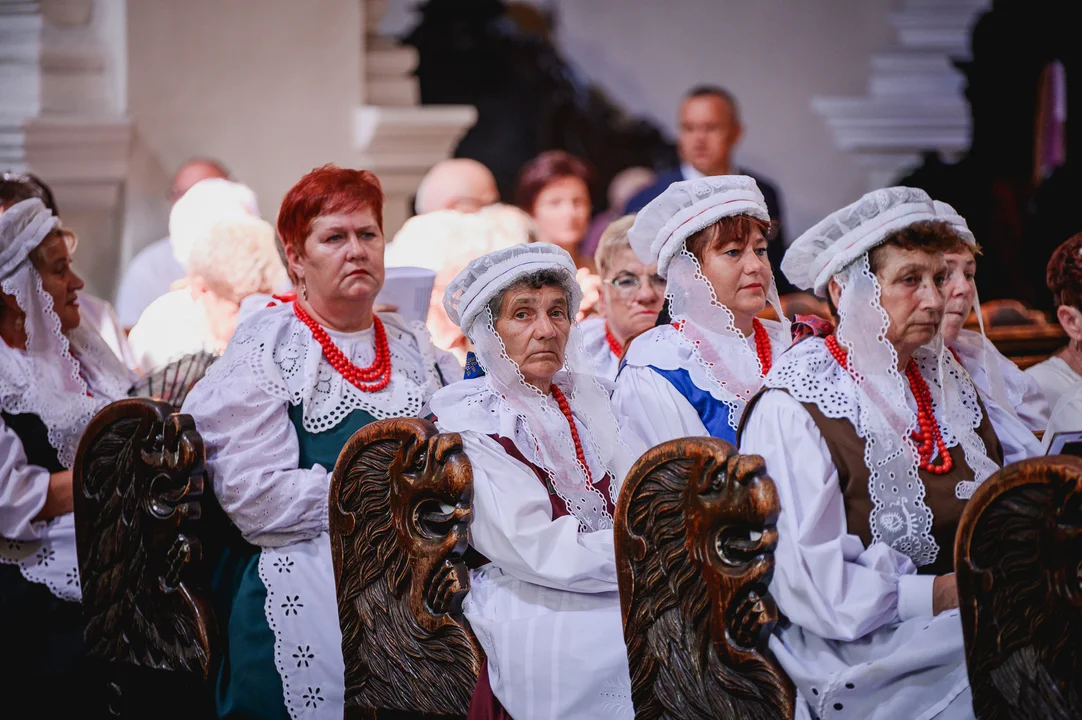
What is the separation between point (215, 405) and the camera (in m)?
3.23

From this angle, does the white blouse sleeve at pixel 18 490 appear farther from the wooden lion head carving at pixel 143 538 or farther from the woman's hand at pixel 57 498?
the wooden lion head carving at pixel 143 538

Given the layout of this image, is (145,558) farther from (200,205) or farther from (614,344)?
(200,205)

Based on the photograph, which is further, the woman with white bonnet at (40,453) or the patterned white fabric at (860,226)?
the woman with white bonnet at (40,453)

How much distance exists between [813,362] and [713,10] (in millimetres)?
6914

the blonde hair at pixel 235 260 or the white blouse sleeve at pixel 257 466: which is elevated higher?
the blonde hair at pixel 235 260

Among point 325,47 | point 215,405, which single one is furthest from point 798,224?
point 215,405

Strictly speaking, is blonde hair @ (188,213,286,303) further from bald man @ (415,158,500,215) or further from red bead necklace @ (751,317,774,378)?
red bead necklace @ (751,317,774,378)

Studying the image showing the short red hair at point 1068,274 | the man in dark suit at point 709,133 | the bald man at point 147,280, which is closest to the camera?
the short red hair at point 1068,274

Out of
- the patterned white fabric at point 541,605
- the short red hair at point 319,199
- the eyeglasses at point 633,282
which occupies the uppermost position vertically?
the short red hair at point 319,199

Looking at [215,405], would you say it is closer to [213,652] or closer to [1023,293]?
[213,652]

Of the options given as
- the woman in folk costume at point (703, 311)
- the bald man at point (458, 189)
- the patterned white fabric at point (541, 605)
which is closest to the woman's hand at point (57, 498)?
the patterned white fabric at point (541, 605)

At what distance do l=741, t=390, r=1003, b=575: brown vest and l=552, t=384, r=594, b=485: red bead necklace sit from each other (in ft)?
1.64

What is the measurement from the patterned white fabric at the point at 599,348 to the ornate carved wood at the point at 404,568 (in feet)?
4.41

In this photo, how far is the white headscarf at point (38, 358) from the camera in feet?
11.8
